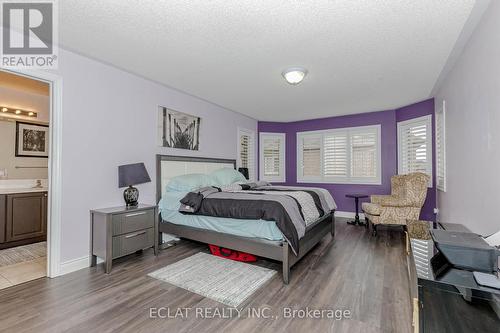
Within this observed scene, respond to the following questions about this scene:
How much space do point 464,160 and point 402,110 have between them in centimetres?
275

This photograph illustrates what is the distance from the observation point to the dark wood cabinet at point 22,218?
11.2 ft

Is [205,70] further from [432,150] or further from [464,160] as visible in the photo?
[432,150]

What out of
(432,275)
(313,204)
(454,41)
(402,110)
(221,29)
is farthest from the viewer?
(402,110)

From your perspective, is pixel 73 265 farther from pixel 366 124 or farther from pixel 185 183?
pixel 366 124

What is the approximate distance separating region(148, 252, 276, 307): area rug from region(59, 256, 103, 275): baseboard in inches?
34.9

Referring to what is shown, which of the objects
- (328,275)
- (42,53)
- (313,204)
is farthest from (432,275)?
(42,53)

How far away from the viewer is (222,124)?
5.21 metres

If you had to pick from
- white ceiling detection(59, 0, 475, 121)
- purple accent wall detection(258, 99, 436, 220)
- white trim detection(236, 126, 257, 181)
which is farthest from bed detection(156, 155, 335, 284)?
purple accent wall detection(258, 99, 436, 220)

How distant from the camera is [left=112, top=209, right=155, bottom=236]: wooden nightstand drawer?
109 inches

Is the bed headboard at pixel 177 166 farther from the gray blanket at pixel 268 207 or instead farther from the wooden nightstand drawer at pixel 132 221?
the gray blanket at pixel 268 207

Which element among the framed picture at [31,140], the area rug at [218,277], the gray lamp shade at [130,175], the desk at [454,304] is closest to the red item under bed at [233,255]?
the area rug at [218,277]

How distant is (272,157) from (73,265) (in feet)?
16.1

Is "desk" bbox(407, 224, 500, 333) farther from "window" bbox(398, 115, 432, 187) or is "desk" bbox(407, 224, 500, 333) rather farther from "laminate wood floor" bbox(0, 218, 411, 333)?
"window" bbox(398, 115, 432, 187)

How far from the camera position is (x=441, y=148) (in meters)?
3.86
